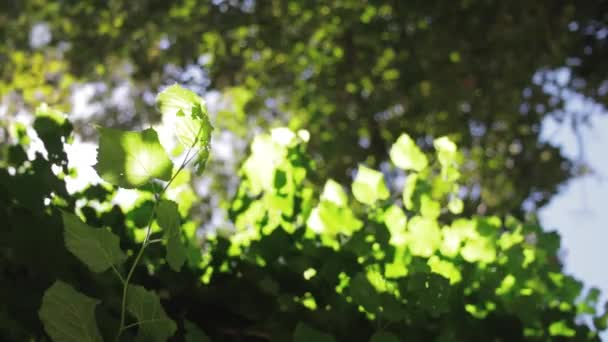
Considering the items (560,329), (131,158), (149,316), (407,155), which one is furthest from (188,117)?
(560,329)

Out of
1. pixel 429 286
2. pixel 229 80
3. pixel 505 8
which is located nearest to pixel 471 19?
pixel 505 8

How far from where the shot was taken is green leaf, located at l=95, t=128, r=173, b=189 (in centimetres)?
50

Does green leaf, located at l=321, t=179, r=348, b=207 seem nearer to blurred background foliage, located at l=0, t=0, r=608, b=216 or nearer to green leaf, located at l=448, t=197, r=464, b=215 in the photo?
green leaf, located at l=448, t=197, r=464, b=215

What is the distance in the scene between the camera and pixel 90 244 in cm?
50

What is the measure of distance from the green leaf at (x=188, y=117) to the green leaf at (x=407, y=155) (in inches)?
18.8

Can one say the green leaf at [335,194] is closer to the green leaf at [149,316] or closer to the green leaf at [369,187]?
the green leaf at [369,187]

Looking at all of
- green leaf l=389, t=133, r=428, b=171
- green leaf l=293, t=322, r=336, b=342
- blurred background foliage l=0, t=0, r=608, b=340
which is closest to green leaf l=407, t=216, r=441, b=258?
green leaf l=389, t=133, r=428, b=171

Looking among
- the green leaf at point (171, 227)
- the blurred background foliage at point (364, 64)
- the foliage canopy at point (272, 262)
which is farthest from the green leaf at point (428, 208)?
the blurred background foliage at point (364, 64)

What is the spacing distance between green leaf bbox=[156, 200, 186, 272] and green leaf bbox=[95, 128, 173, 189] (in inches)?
1.1

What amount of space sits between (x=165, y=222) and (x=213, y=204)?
19.0 feet

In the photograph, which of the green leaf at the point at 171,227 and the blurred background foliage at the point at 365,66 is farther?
the blurred background foliage at the point at 365,66

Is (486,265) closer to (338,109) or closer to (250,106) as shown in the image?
(338,109)

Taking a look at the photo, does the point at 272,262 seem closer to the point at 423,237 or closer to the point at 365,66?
the point at 423,237

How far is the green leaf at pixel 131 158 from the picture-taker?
0.50m
